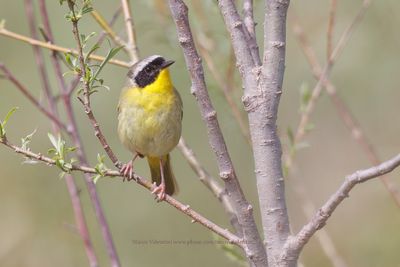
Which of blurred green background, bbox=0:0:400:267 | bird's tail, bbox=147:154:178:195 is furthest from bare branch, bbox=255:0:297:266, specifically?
blurred green background, bbox=0:0:400:267

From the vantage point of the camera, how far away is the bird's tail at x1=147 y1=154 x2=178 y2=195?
3.94 meters

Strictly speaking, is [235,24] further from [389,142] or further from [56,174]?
[56,174]

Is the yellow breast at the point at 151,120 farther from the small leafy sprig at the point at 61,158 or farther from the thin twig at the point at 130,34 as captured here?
the small leafy sprig at the point at 61,158

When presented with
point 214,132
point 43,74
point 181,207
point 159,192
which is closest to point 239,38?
point 214,132

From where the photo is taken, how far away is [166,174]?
3.99 meters

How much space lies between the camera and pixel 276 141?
6.01ft

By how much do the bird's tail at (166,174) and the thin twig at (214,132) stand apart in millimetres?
2040

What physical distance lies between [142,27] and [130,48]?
77cm

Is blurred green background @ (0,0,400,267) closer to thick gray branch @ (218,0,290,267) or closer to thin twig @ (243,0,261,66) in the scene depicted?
thin twig @ (243,0,261,66)

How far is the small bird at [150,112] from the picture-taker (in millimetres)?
3611

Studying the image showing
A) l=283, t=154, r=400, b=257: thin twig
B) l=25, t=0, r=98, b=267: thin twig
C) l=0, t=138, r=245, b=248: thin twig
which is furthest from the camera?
l=25, t=0, r=98, b=267: thin twig

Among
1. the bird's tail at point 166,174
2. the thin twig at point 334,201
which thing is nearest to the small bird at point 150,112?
the bird's tail at point 166,174

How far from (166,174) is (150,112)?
1.55 ft

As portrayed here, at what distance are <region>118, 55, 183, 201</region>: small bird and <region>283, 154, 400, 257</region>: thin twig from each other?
69.3 inches
